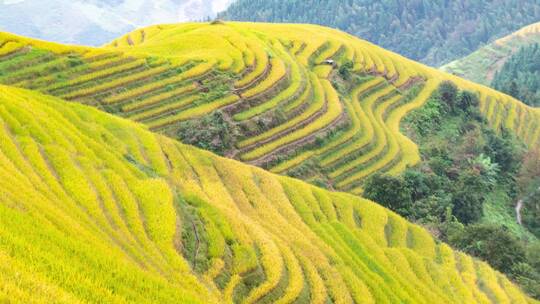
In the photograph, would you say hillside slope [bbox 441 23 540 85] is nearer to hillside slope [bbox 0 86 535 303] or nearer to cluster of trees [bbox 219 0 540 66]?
cluster of trees [bbox 219 0 540 66]

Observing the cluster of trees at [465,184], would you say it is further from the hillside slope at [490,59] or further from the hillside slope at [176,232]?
the hillside slope at [490,59]

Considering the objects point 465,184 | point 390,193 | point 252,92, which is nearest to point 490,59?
point 465,184

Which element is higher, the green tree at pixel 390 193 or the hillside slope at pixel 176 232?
the hillside slope at pixel 176 232

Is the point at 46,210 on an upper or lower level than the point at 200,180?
upper

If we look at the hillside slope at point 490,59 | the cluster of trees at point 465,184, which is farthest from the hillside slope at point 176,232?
the hillside slope at point 490,59

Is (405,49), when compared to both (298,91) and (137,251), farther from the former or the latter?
(137,251)

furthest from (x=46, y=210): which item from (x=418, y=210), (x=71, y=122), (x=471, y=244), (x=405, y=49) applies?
(x=405, y=49)
